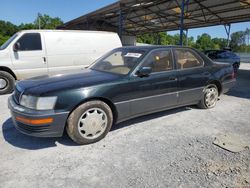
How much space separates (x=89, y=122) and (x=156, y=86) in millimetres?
1382

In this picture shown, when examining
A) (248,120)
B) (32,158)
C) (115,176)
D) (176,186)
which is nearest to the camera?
(176,186)

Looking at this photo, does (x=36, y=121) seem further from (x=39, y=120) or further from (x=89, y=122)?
(x=89, y=122)

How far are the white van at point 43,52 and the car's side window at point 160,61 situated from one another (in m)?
3.31

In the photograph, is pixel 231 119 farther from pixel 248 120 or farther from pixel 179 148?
pixel 179 148

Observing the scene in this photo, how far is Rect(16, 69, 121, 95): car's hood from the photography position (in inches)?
111

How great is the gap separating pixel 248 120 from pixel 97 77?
10.4 feet

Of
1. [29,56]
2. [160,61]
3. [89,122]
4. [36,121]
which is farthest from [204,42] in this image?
[36,121]

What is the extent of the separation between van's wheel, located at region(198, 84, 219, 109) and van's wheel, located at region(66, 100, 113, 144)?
250 cm

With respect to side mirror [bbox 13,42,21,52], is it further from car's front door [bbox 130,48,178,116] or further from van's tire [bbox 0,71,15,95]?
car's front door [bbox 130,48,178,116]

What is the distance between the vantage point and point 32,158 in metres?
2.72

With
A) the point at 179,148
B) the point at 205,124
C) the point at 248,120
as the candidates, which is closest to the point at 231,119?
the point at 248,120

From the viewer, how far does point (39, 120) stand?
105 inches

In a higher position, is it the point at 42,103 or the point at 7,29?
the point at 7,29

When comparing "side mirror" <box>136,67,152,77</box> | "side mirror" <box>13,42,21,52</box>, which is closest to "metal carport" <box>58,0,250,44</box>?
"side mirror" <box>13,42,21,52</box>
